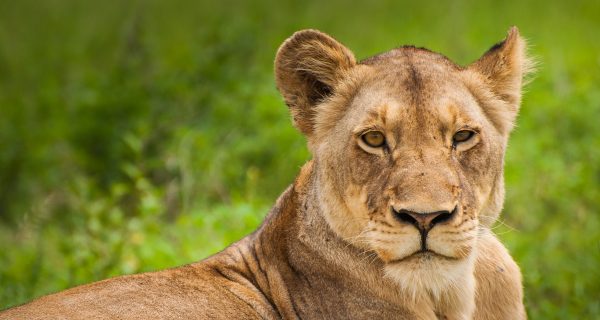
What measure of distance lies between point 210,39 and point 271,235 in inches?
229

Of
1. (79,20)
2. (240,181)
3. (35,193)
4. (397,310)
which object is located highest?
(79,20)

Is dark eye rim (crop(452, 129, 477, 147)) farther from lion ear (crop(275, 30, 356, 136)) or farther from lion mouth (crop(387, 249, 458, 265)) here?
lion ear (crop(275, 30, 356, 136))

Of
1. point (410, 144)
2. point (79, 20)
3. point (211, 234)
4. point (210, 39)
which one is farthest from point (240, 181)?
point (79, 20)

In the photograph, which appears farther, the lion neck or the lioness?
the lion neck

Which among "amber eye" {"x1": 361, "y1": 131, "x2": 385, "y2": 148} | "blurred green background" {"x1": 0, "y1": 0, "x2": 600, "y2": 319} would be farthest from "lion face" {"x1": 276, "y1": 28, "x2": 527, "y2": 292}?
"blurred green background" {"x1": 0, "y1": 0, "x2": 600, "y2": 319}

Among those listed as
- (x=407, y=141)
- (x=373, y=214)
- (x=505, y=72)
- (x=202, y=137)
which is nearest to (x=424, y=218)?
(x=373, y=214)

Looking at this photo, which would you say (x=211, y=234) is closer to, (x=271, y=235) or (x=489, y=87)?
(x=271, y=235)

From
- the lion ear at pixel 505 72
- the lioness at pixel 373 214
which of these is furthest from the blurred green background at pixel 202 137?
the lioness at pixel 373 214

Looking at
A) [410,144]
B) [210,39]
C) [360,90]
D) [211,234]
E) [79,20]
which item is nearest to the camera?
[410,144]

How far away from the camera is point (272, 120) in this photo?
9.59 m

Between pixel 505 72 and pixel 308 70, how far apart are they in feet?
2.58

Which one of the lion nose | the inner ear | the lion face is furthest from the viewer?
the inner ear

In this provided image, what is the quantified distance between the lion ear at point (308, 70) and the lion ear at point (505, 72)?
1.74ft

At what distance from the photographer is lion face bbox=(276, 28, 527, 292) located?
155 inches
